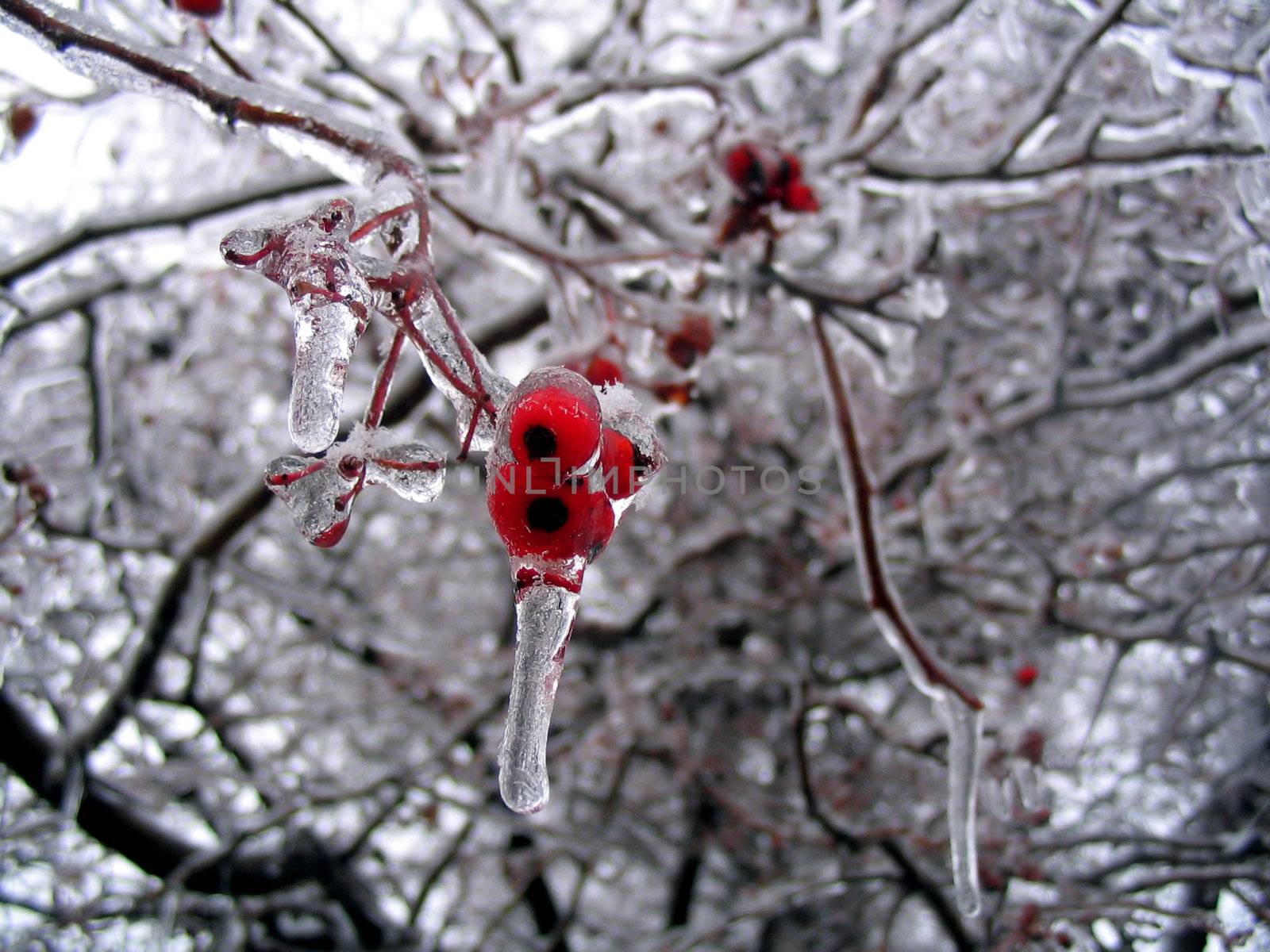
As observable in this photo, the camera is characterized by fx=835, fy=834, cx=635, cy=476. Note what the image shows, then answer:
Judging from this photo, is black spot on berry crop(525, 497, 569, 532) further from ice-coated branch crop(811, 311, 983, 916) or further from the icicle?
the icicle

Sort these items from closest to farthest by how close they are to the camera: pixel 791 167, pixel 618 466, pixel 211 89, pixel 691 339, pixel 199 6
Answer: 1. pixel 618 466
2. pixel 211 89
3. pixel 199 6
4. pixel 691 339
5. pixel 791 167

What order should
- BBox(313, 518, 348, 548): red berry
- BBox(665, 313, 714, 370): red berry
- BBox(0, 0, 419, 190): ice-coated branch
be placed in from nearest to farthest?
BBox(313, 518, 348, 548): red berry → BBox(0, 0, 419, 190): ice-coated branch → BBox(665, 313, 714, 370): red berry

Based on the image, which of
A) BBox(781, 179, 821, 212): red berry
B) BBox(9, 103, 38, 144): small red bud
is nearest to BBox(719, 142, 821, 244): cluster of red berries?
BBox(781, 179, 821, 212): red berry

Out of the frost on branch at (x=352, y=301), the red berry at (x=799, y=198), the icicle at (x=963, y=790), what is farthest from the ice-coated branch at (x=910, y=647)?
the frost on branch at (x=352, y=301)

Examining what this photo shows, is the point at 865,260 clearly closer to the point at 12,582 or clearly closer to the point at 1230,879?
the point at 1230,879

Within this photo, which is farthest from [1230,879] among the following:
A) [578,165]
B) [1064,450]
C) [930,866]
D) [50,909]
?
[50,909]

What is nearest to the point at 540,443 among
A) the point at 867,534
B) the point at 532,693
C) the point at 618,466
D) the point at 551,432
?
the point at 551,432

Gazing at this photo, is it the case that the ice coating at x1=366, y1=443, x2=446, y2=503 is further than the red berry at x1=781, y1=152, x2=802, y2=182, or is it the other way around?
the red berry at x1=781, y1=152, x2=802, y2=182

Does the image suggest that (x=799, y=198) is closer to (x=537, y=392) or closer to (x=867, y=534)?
(x=867, y=534)
